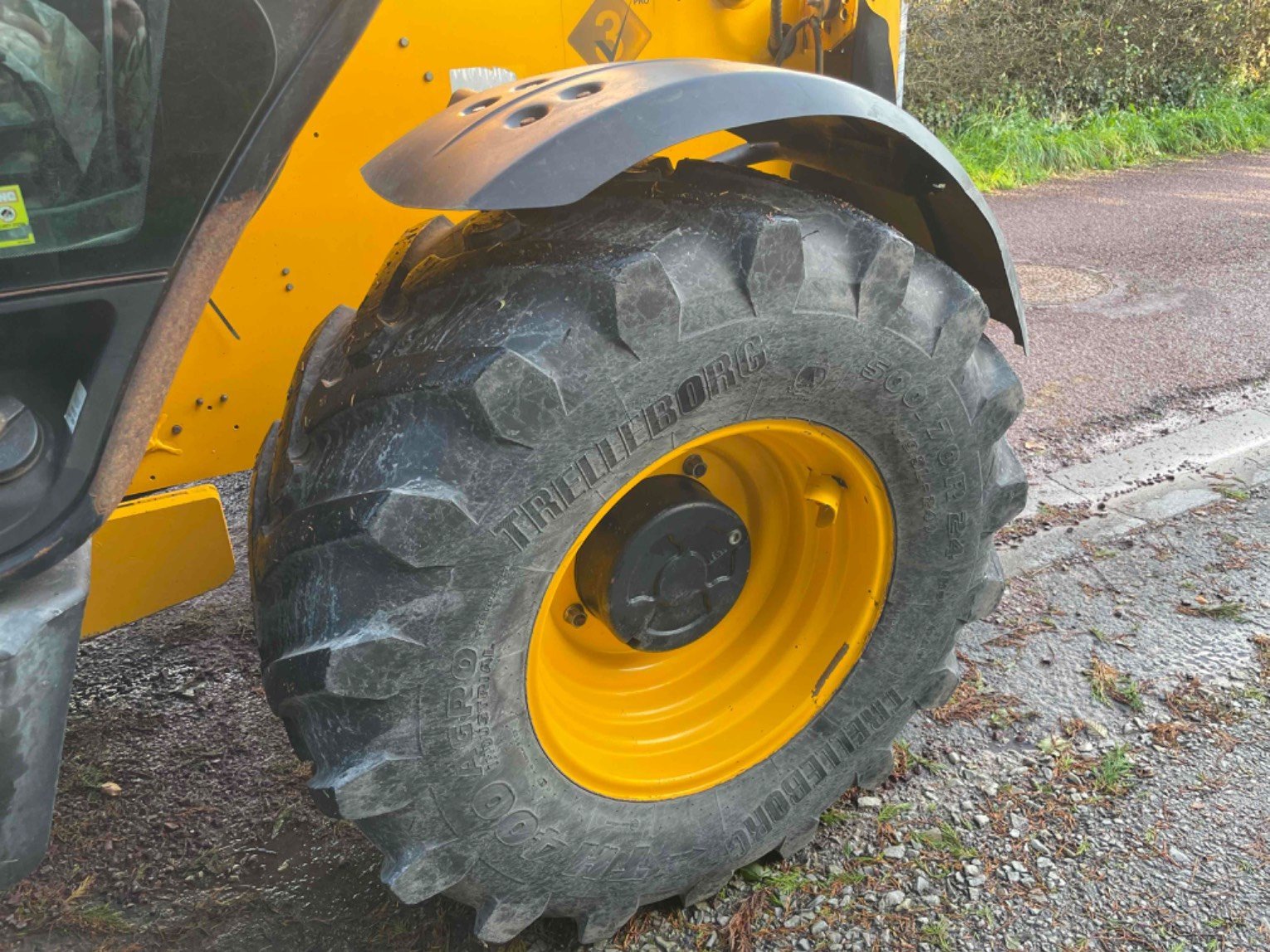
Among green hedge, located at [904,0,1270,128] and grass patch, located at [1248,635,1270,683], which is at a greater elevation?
grass patch, located at [1248,635,1270,683]

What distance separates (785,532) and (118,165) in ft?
4.59

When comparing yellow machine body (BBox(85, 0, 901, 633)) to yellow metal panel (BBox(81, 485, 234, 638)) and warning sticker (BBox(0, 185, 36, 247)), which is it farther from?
warning sticker (BBox(0, 185, 36, 247))

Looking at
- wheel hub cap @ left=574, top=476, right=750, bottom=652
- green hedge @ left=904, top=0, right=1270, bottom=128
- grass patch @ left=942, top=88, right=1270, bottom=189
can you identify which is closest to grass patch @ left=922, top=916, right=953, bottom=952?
wheel hub cap @ left=574, top=476, right=750, bottom=652

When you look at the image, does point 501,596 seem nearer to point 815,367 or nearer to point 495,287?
point 495,287

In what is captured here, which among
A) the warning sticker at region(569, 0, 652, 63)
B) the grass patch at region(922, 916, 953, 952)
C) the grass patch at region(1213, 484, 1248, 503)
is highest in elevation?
the warning sticker at region(569, 0, 652, 63)

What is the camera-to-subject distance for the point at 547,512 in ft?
5.14

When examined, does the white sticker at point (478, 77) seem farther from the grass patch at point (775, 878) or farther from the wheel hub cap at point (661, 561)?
A: the grass patch at point (775, 878)

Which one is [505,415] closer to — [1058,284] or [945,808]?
[945,808]

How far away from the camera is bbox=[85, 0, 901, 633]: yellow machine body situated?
6.97 feet

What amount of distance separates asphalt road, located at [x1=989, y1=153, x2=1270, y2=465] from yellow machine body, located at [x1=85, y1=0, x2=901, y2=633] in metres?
2.54

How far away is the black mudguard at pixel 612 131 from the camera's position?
143 centimetres

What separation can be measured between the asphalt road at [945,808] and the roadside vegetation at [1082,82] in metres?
5.87

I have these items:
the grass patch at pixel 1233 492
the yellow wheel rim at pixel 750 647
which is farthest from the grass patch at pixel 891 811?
the grass patch at pixel 1233 492

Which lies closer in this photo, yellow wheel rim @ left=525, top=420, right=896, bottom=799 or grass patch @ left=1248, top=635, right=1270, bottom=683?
yellow wheel rim @ left=525, top=420, right=896, bottom=799
